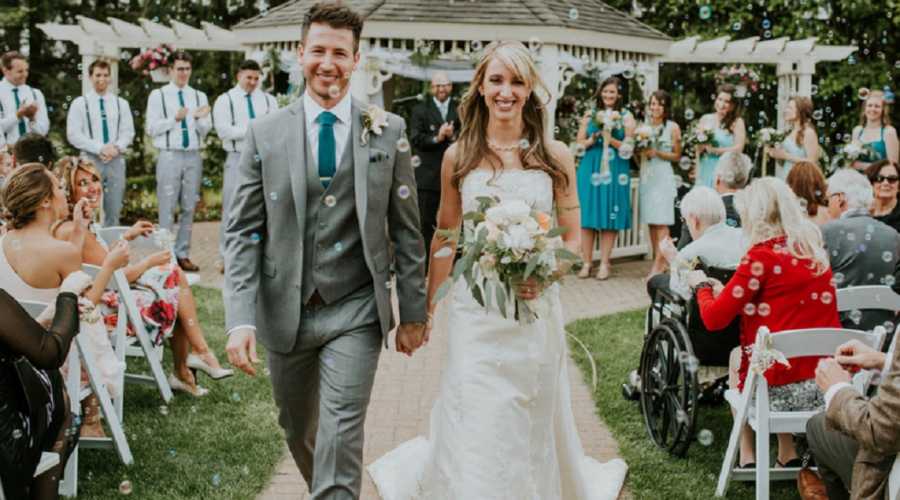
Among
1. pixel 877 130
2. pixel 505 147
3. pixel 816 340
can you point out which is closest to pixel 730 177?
pixel 816 340

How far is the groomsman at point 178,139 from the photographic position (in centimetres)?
1193

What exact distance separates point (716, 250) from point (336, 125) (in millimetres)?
2853

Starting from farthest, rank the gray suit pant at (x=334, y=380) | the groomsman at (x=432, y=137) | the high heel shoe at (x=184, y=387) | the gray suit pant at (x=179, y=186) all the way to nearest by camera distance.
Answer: the gray suit pant at (x=179, y=186) → the groomsman at (x=432, y=137) → the high heel shoe at (x=184, y=387) → the gray suit pant at (x=334, y=380)

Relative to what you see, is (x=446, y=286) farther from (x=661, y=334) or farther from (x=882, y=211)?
(x=882, y=211)

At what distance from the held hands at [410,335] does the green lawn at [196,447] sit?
1.49 m

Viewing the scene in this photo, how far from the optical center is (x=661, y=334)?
6.04m

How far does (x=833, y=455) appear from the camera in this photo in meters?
4.10

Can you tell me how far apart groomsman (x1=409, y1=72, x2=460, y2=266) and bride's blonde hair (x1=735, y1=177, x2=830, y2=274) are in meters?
6.43

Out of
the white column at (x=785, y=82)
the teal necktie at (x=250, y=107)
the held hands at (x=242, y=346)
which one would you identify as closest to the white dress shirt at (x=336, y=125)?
the held hands at (x=242, y=346)

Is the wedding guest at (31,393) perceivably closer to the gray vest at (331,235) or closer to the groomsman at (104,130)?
the gray vest at (331,235)

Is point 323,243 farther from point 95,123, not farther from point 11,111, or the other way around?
point 95,123

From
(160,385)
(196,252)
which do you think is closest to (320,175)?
(160,385)

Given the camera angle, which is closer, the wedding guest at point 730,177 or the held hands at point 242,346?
the held hands at point 242,346

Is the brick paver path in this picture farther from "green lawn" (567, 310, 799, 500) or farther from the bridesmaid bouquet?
the bridesmaid bouquet
